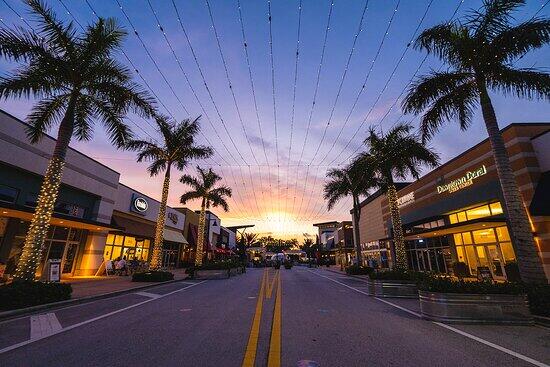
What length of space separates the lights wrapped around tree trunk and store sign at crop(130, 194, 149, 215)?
18.2 meters

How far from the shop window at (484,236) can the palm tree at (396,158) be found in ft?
18.9

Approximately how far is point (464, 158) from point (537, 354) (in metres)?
18.6

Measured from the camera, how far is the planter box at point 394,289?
1297 centimetres

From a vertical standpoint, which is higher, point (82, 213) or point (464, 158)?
point (464, 158)

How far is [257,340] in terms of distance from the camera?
5816mm

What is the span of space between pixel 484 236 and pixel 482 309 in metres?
15.0

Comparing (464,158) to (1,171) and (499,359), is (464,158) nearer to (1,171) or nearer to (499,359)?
(499,359)

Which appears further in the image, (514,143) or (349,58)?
(514,143)

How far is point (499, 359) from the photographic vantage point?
16.0ft

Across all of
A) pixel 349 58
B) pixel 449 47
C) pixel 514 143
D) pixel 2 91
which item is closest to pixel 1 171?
pixel 2 91

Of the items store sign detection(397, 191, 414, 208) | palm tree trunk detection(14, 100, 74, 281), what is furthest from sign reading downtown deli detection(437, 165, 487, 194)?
palm tree trunk detection(14, 100, 74, 281)

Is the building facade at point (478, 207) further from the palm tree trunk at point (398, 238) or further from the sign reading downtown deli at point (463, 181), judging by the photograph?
the palm tree trunk at point (398, 238)

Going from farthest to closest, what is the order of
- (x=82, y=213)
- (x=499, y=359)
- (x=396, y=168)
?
1. (x=82, y=213)
2. (x=396, y=168)
3. (x=499, y=359)

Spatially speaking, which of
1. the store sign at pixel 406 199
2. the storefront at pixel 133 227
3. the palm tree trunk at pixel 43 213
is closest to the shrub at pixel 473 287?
the palm tree trunk at pixel 43 213
